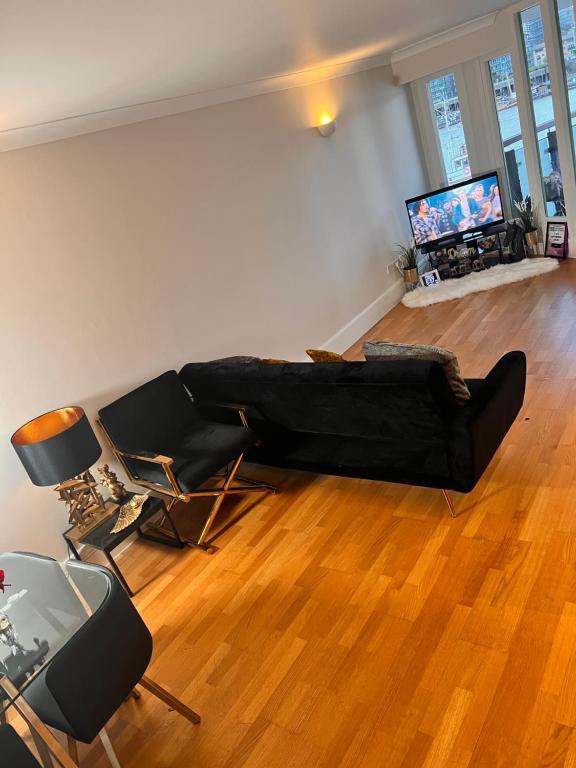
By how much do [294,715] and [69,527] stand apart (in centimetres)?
190

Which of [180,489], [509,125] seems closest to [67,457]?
[180,489]

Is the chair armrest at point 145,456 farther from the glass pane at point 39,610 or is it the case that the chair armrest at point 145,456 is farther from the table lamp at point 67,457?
the glass pane at point 39,610

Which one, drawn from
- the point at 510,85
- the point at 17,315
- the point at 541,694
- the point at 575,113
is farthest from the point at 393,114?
the point at 541,694

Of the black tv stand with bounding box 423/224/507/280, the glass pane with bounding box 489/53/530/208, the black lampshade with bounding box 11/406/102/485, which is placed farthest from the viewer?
the black tv stand with bounding box 423/224/507/280

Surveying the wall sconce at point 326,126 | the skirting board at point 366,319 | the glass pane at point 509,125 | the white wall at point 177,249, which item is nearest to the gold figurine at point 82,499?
the white wall at point 177,249

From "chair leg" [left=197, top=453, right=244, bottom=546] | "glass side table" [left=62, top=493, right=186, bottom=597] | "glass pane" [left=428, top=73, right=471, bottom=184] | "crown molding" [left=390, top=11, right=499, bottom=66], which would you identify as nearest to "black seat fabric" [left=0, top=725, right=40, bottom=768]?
"glass side table" [left=62, top=493, right=186, bottom=597]

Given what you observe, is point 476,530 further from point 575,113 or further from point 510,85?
point 510,85

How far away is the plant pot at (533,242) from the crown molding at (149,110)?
282 centimetres

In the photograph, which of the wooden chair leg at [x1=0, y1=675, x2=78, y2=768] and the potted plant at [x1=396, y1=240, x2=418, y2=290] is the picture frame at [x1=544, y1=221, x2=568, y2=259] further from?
the wooden chair leg at [x1=0, y1=675, x2=78, y2=768]

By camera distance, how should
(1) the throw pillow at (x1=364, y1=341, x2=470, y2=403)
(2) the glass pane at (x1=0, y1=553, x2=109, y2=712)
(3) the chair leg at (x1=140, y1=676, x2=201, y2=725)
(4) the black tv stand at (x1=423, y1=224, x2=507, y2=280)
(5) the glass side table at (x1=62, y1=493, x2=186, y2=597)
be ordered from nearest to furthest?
(2) the glass pane at (x1=0, y1=553, x2=109, y2=712)
(3) the chair leg at (x1=140, y1=676, x2=201, y2=725)
(1) the throw pillow at (x1=364, y1=341, x2=470, y2=403)
(5) the glass side table at (x1=62, y1=493, x2=186, y2=597)
(4) the black tv stand at (x1=423, y1=224, x2=507, y2=280)

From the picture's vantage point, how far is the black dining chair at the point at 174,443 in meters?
3.47

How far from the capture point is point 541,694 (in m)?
2.07

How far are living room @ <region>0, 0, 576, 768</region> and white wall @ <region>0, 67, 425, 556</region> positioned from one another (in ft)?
0.07

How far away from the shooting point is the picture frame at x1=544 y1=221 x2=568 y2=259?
640 cm
